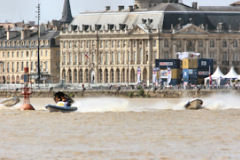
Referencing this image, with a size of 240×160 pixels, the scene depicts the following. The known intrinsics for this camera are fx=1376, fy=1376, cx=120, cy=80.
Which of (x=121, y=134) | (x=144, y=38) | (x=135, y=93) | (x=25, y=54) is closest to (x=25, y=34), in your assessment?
(x=25, y=54)

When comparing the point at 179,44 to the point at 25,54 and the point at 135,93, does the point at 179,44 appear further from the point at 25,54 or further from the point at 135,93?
the point at 135,93

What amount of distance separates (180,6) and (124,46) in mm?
9331

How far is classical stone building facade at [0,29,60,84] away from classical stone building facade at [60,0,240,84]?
4.44 m

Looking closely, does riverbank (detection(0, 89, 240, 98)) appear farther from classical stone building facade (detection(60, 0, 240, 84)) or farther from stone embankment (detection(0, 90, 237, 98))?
classical stone building facade (detection(60, 0, 240, 84))

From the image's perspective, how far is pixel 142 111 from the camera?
8900 centimetres

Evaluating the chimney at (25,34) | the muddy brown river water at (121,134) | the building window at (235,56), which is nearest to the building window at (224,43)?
the building window at (235,56)

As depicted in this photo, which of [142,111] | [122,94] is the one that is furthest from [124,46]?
[142,111]

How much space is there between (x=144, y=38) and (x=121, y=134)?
343ft

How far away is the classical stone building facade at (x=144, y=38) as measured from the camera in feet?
569

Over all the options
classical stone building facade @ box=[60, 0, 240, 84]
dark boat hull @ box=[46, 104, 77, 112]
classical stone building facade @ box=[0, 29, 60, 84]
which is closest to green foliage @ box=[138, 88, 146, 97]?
classical stone building facade @ box=[60, 0, 240, 84]

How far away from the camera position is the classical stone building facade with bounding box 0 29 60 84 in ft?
612

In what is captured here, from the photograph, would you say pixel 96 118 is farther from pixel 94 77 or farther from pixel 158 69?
pixel 94 77

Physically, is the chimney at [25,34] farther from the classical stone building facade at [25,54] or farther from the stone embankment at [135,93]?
the stone embankment at [135,93]

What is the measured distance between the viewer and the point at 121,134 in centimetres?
7044
